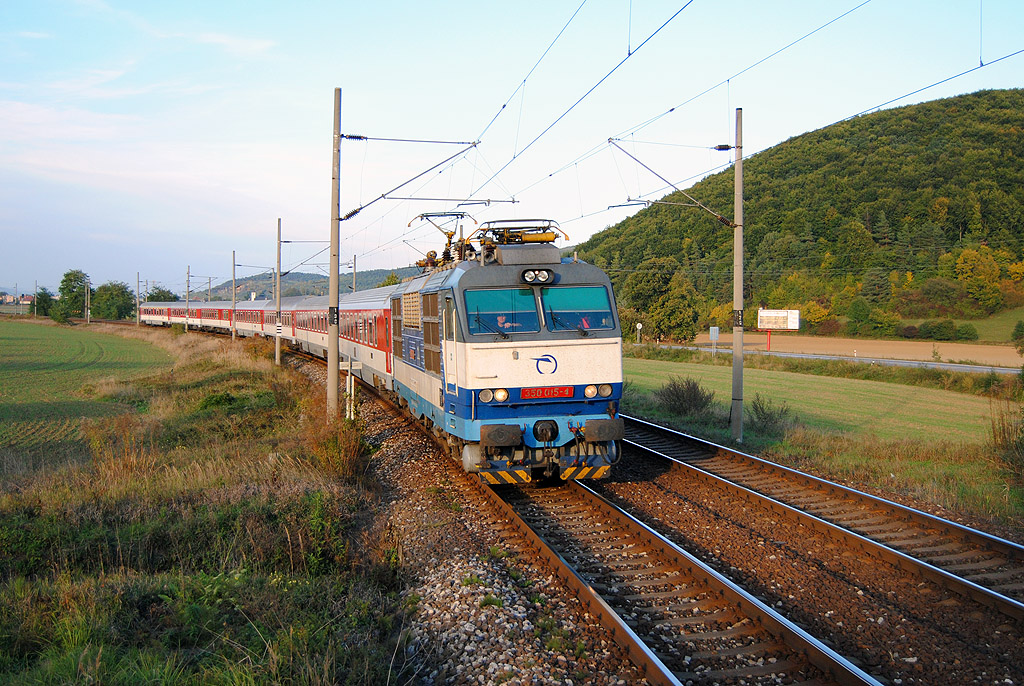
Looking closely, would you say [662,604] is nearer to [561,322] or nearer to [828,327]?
[561,322]

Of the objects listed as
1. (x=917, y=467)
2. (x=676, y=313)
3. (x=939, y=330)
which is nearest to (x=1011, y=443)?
(x=917, y=467)

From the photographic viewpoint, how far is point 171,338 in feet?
204

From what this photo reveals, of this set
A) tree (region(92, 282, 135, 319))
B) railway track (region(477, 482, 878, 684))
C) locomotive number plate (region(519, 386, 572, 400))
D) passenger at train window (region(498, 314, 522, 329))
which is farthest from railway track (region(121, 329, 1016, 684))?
tree (region(92, 282, 135, 319))

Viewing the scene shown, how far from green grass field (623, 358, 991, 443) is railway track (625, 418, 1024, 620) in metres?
7.49

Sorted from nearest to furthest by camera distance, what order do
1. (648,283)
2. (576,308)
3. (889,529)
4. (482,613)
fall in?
(482,613), (889,529), (576,308), (648,283)

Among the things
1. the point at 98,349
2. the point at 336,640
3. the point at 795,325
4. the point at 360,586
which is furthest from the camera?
the point at 98,349

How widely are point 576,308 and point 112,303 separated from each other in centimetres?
12148

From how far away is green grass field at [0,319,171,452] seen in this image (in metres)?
18.2

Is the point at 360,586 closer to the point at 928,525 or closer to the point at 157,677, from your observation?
the point at 157,677

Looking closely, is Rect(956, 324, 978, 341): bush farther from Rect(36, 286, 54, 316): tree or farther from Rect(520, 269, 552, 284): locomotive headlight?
Rect(36, 286, 54, 316): tree

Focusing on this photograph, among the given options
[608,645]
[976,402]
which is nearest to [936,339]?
[976,402]

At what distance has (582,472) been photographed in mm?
9898

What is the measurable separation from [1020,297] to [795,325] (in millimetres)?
16760

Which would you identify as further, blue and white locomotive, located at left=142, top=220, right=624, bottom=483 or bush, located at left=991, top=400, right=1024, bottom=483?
bush, located at left=991, top=400, right=1024, bottom=483
